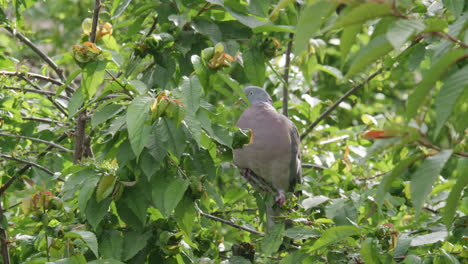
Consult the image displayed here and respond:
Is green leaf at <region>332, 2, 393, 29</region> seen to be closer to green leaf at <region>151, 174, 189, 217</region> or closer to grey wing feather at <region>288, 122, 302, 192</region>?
green leaf at <region>151, 174, 189, 217</region>

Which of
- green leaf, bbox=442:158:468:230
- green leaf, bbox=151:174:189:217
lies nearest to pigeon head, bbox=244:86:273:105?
green leaf, bbox=151:174:189:217

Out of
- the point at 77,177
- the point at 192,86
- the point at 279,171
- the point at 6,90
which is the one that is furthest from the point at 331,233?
the point at 6,90

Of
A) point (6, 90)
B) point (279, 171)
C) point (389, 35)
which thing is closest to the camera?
point (389, 35)

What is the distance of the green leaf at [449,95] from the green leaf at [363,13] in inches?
6.9

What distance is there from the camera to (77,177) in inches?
70.9

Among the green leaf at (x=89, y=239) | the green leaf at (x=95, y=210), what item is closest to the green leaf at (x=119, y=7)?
the green leaf at (x=95, y=210)

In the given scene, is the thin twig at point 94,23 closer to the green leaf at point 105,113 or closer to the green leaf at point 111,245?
the green leaf at point 105,113

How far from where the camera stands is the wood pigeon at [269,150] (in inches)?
109

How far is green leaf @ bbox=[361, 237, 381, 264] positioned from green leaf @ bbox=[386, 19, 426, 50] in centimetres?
91

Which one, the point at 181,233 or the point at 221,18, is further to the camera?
the point at 221,18

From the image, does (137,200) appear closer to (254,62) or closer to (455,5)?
(254,62)

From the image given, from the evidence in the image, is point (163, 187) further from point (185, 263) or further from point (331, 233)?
point (331, 233)

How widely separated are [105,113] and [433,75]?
1.12 meters

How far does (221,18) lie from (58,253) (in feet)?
3.90
